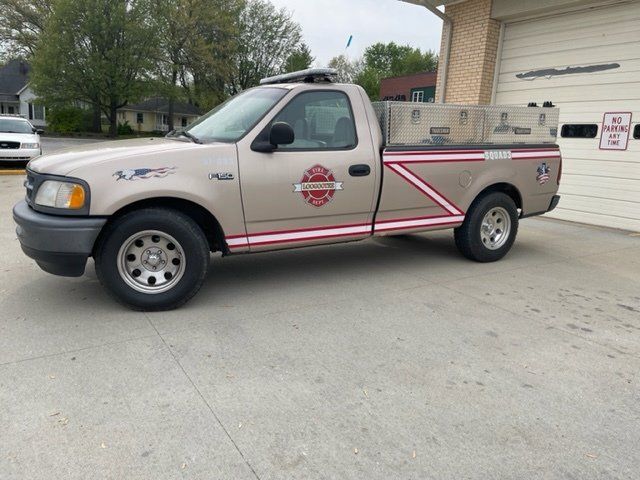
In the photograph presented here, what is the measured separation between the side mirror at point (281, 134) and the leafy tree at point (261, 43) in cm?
5127

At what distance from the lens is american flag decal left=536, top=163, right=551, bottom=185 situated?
6363mm

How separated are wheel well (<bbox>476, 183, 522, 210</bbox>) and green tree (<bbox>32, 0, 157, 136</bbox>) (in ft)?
135

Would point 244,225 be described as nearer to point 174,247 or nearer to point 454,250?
point 174,247

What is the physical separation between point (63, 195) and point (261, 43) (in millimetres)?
55572

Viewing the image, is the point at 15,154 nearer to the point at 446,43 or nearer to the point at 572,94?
the point at 446,43

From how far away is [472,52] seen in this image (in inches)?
408

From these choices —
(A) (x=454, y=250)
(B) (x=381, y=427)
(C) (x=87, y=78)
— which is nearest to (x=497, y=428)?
(B) (x=381, y=427)

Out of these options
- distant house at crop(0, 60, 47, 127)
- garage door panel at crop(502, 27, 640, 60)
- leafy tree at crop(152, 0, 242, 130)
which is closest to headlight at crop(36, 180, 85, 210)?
garage door panel at crop(502, 27, 640, 60)

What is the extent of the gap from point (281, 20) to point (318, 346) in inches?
2239

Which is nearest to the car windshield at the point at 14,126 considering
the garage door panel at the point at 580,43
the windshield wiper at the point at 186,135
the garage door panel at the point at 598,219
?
the windshield wiper at the point at 186,135

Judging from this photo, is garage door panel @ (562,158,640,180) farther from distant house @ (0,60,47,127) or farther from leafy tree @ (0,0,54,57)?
distant house @ (0,60,47,127)

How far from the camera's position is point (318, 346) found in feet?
12.2

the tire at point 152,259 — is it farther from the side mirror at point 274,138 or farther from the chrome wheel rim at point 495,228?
the chrome wheel rim at point 495,228

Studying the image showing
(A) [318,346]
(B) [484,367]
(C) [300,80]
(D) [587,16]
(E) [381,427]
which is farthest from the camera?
(D) [587,16]
